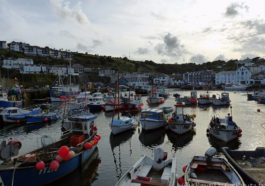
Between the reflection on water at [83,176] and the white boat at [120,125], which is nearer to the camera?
the reflection on water at [83,176]

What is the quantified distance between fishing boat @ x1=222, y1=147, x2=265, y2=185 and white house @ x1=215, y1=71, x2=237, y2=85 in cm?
12971

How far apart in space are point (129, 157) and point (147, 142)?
4716mm

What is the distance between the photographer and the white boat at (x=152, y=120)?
26.6 meters

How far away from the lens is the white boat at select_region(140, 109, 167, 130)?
87.2 feet

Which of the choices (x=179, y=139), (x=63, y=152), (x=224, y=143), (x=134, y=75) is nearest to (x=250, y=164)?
(x=224, y=143)

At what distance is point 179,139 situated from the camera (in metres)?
23.6

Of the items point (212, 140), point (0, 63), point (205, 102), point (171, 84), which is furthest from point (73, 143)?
point (171, 84)

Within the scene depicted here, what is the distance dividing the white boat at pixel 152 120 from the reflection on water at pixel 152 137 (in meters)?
0.62

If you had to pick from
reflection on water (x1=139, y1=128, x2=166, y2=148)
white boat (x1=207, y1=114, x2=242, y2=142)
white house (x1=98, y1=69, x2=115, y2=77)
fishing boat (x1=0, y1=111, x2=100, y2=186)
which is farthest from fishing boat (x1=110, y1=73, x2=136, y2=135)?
white house (x1=98, y1=69, x2=115, y2=77)

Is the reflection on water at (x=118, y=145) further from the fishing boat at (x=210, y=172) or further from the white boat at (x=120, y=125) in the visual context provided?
the fishing boat at (x=210, y=172)

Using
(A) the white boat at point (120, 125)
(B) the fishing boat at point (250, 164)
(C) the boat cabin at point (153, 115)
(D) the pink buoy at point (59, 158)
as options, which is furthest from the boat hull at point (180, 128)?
(D) the pink buoy at point (59, 158)

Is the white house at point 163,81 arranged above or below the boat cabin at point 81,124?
above

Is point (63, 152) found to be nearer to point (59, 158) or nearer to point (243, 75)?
point (59, 158)

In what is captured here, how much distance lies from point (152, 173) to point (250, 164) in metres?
7.01
